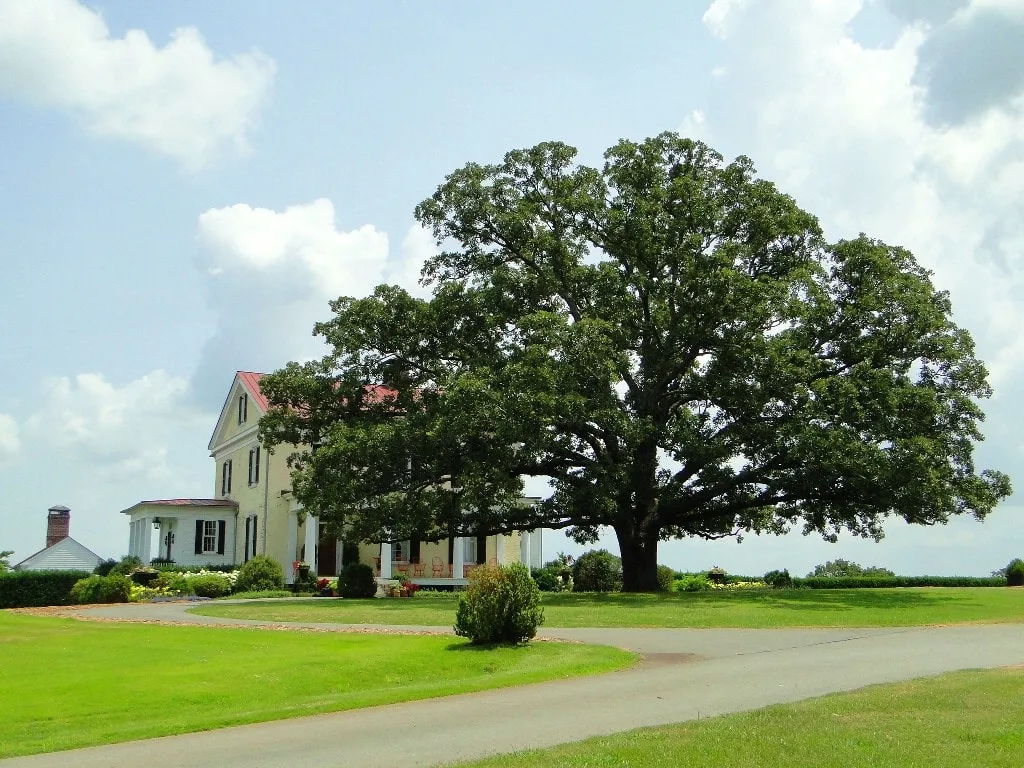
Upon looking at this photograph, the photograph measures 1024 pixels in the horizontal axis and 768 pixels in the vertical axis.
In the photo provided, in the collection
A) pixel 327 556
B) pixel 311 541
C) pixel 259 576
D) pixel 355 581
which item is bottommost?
pixel 355 581

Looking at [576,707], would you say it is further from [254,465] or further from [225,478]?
[225,478]

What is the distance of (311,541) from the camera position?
4394cm

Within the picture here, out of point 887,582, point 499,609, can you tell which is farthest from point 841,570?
point 499,609

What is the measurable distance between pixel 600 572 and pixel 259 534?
16.0 m

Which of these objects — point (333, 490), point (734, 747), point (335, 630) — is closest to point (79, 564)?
point (333, 490)

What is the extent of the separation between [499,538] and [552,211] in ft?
59.7

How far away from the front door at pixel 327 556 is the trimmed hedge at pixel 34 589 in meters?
13.2

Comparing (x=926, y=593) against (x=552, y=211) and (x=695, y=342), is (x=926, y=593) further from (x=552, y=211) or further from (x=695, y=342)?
(x=552, y=211)

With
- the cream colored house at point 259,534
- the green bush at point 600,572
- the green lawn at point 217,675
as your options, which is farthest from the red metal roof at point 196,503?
the green lawn at point 217,675

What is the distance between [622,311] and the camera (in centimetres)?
3316

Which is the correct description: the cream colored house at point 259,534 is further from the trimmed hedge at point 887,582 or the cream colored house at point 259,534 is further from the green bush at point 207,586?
the trimmed hedge at point 887,582

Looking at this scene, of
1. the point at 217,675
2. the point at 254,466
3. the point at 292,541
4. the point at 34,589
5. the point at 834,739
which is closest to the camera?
the point at 834,739

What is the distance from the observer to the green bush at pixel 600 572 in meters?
39.4

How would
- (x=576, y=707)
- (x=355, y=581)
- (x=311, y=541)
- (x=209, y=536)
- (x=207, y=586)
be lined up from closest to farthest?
(x=576, y=707) → (x=355, y=581) → (x=207, y=586) → (x=311, y=541) → (x=209, y=536)
